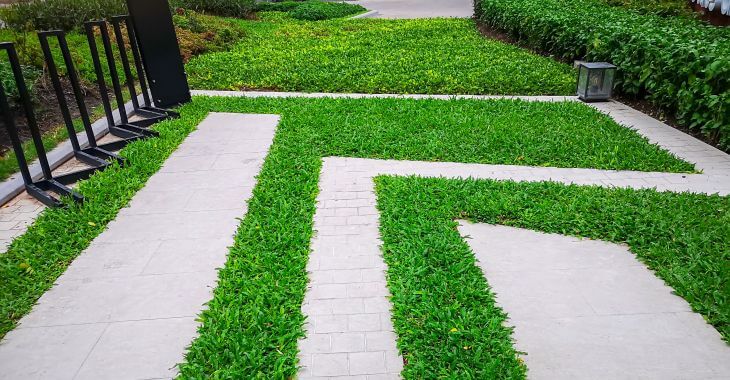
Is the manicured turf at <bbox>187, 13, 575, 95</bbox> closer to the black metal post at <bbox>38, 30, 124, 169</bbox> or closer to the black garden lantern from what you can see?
the black garden lantern

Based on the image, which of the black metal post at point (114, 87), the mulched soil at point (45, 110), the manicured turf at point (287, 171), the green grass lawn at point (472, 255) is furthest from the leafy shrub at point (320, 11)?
the green grass lawn at point (472, 255)

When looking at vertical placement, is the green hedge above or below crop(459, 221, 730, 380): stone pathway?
above

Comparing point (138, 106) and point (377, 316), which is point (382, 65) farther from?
point (377, 316)

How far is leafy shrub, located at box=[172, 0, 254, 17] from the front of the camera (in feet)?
52.3

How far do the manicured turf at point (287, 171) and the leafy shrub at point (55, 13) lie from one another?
4712 millimetres

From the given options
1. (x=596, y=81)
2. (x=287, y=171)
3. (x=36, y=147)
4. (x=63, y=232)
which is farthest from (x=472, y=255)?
(x=596, y=81)

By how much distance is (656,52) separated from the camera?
22.4ft

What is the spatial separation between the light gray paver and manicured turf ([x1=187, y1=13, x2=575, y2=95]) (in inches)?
155

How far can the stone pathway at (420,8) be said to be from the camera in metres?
19.3

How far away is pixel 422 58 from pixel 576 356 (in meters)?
8.55

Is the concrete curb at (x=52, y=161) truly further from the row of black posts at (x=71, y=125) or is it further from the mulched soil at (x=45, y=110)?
the mulched soil at (x=45, y=110)

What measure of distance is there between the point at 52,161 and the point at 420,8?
61.3 ft

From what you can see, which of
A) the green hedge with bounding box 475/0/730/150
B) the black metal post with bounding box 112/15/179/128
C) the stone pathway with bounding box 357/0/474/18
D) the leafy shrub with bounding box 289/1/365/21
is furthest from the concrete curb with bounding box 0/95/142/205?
the stone pathway with bounding box 357/0/474/18

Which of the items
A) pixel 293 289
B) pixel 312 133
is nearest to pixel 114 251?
pixel 293 289
